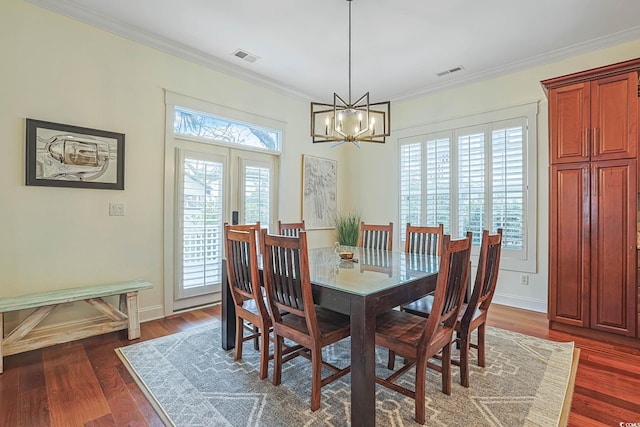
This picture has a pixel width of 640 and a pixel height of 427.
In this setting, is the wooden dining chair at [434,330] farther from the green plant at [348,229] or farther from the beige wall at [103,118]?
the green plant at [348,229]

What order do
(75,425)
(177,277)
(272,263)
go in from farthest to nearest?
1. (177,277)
2. (272,263)
3. (75,425)

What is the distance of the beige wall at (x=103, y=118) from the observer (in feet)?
8.46

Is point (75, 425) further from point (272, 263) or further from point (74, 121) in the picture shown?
point (74, 121)

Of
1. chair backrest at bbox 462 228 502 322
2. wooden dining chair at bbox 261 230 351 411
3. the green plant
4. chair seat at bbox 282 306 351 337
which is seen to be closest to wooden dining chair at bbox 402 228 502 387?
chair backrest at bbox 462 228 502 322

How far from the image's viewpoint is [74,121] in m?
2.84

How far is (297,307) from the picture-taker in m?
1.88

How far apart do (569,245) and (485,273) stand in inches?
67.0

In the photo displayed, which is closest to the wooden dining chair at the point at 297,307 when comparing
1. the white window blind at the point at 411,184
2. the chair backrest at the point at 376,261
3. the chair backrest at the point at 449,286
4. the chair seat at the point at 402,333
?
the chair seat at the point at 402,333

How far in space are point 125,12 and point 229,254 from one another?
2450 mm

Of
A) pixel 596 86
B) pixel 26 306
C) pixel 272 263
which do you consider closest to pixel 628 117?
pixel 596 86

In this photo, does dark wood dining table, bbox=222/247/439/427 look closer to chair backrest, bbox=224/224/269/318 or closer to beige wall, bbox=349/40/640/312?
chair backrest, bbox=224/224/269/318

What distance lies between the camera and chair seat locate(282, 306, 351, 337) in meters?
1.94

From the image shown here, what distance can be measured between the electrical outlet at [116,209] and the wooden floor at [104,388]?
1150 millimetres

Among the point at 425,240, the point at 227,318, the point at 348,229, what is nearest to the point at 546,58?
the point at 425,240
